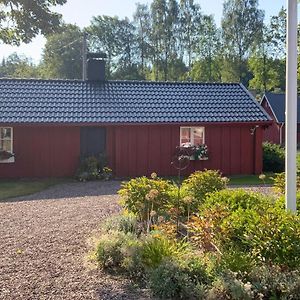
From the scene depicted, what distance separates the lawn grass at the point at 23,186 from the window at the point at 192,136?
461 centimetres

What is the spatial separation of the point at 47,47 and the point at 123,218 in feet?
181

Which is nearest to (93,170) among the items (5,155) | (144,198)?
(5,155)

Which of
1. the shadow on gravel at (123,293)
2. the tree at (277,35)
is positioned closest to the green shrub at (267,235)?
the shadow on gravel at (123,293)

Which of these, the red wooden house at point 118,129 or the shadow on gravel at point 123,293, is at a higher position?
the red wooden house at point 118,129

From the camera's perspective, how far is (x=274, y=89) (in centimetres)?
5066

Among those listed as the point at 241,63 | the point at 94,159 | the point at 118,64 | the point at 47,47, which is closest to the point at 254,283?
the point at 94,159

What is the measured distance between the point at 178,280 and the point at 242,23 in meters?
46.3

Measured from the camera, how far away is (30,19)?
9992 millimetres

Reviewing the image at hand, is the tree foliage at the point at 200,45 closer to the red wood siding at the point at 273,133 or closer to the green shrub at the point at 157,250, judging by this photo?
the red wood siding at the point at 273,133

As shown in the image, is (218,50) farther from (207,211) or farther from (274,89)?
(207,211)

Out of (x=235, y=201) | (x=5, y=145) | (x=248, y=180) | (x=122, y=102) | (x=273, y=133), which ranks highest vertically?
(x=122, y=102)

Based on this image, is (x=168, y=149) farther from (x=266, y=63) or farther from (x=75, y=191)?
(x=266, y=63)

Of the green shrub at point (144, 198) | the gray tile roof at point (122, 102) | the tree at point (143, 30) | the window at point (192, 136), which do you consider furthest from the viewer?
the tree at point (143, 30)

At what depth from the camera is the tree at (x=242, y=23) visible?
154 feet
